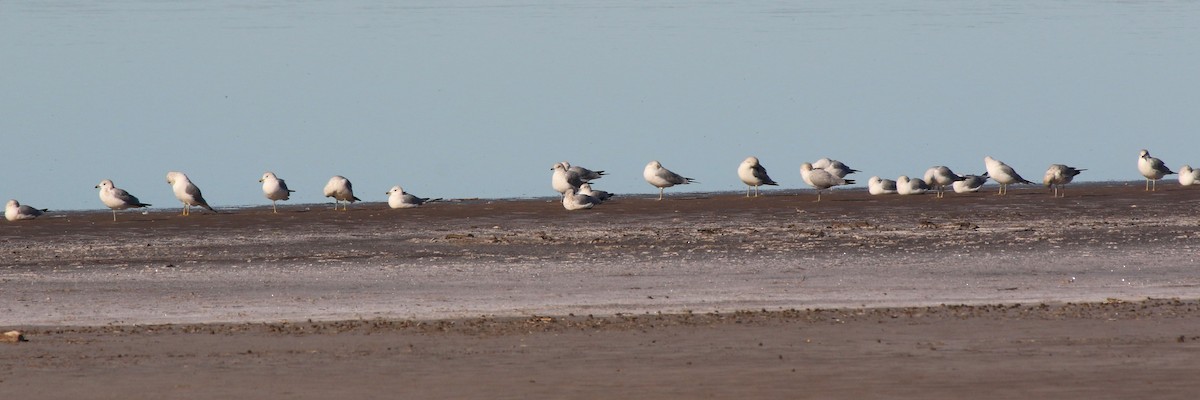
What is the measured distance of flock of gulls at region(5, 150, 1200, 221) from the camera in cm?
2992

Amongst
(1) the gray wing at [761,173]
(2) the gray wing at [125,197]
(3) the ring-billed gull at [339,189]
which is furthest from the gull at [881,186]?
(2) the gray wing at [125,197]

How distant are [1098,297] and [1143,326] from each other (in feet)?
7.89

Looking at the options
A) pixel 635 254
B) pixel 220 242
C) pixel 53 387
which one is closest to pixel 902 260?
pixel 635 254

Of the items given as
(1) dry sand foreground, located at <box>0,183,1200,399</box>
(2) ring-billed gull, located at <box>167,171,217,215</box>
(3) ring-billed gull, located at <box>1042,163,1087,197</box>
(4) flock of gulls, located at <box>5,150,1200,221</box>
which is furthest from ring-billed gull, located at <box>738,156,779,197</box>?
(2) ring-billed gull, located at <box>167,171,217,215</box>

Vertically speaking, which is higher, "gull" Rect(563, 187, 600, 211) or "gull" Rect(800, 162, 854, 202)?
"gull" Rect(800, 162, 854, 202)

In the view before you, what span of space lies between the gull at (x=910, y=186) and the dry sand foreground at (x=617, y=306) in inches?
198

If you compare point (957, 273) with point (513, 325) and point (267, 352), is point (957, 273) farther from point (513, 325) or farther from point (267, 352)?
point (267, 352)

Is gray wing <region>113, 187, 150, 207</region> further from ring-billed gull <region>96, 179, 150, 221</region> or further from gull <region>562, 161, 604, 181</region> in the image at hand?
gull <region>562, 161, 604, 181</region>

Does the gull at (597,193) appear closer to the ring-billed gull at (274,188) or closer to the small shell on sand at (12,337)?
the ring-billed gull at (274,188)

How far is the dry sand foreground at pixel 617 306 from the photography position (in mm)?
10008

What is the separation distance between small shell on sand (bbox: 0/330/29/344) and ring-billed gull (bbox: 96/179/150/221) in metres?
17.6

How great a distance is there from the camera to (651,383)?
32.3 feet

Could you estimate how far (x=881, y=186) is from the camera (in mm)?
32344

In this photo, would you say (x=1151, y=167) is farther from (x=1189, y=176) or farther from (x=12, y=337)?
(x=12, y=337)
